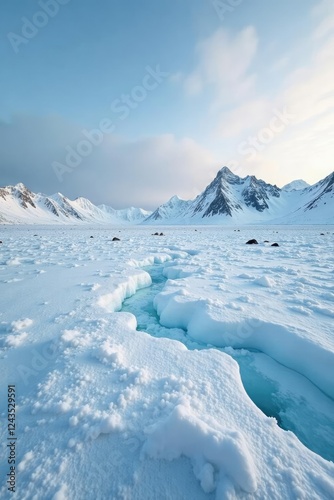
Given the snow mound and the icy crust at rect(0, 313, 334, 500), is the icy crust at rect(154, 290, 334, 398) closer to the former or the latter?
the icy crust at rect(0, 313, 334, 500)

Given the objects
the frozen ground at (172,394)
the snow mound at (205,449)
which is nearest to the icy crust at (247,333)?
the frozen ground at (172,394)

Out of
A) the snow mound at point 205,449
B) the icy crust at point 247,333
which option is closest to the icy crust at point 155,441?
the snow mound at point 205,449

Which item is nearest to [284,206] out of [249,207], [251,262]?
[249,207]

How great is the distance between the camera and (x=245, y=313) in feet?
16.2

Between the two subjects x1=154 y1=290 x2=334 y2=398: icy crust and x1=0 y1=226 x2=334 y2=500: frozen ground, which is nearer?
x1=0 y1=226 x2=334 y2=500: frozen ground

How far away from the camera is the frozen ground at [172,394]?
1901 mm

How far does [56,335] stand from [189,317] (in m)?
3.04

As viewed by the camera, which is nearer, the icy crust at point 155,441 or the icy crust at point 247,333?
the icy crust at point 155,441

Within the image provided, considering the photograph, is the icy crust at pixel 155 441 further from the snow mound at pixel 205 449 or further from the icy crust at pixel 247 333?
the icy crust at pixel 247 333

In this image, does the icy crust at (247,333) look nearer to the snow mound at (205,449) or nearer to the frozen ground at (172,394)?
the frozen ground at (172,394)

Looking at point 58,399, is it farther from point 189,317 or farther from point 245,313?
point 245,313

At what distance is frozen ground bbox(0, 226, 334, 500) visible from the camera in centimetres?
190

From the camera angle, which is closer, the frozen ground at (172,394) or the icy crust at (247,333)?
the frozen ground at (172,394)

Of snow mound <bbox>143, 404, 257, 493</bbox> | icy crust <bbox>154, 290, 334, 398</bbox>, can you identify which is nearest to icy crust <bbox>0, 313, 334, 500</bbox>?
snow mound <bbox>143, 404, 257, 493</bbox>
